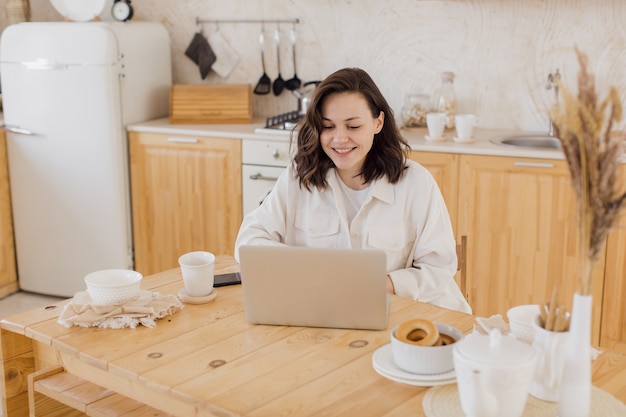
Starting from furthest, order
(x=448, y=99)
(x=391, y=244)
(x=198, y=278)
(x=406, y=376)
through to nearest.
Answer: (x=448, y=99) → (x=391, y=244) → (x=198, y=278) → (x=406, y=376)

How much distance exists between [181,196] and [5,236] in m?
0.98

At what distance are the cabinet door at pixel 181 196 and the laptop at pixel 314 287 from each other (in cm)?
207

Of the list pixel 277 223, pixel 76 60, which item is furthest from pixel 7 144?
pixel 277 223

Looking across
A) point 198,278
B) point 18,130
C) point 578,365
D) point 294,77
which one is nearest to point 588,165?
point 578,365

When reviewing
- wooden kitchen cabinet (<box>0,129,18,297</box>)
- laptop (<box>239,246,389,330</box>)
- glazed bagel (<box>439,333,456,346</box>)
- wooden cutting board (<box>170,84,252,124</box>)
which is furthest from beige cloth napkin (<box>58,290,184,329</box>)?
wooden kitchen cabinet (<box>0,129,18,297</box>)

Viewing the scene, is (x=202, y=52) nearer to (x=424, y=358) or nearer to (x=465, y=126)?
(x=465, y=126)

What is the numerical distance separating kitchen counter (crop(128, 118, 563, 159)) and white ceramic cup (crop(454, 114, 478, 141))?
4 centimetres

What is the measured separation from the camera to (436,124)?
3.54m

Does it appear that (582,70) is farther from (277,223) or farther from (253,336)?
(277,223)

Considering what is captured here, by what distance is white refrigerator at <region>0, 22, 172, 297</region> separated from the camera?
3977mm

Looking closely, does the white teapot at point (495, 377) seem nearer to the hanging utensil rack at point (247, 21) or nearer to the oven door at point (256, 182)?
the oven door at point (256, 182)

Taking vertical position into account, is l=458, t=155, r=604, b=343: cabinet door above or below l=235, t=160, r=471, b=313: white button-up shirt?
below

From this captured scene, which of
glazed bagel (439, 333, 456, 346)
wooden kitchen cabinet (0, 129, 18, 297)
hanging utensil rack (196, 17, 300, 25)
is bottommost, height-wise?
wooden kitchen cabinet (0, 129, 18, 297)

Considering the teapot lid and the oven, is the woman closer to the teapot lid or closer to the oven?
the teapot lid
